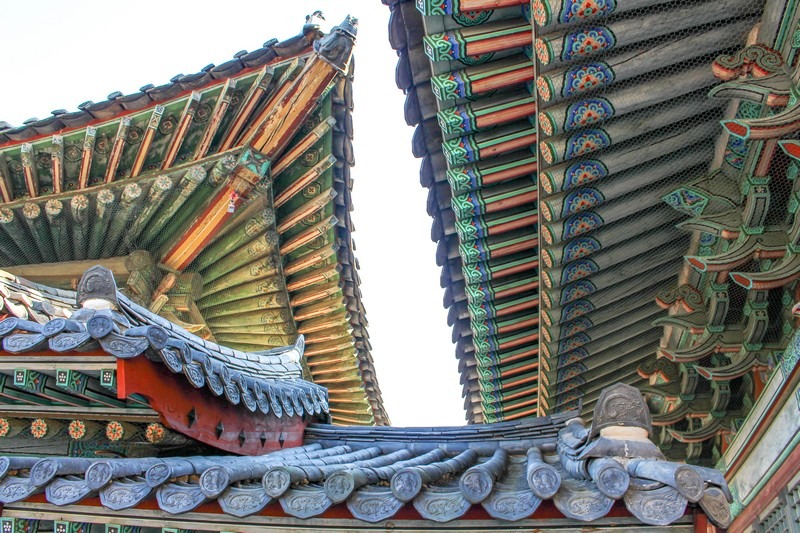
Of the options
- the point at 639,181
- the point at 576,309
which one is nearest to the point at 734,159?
the point at 639,181

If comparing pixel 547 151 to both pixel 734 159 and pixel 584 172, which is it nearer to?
pixel 584 172

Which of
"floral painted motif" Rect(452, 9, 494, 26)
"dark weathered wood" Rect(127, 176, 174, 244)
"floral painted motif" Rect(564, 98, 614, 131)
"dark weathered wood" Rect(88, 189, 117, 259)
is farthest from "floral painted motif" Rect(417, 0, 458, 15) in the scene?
"dark weathered wood" Rect(88, 189, 117, 259)

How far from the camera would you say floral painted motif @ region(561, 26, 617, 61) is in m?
5.70

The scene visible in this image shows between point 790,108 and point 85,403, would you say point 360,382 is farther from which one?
point 790,108

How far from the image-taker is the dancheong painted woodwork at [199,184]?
9.00m

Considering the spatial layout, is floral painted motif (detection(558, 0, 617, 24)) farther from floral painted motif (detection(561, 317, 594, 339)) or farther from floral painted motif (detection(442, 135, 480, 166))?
floral painted motif (detection(561, 317, 594, 339))

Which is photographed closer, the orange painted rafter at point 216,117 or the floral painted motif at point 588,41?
the floral painted motif at point 588,41

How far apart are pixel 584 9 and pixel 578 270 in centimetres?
289

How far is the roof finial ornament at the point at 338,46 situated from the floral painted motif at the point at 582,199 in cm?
386

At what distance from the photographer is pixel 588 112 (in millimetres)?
6219

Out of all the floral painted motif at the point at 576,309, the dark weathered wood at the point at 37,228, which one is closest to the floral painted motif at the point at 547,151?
the floral painted motif at the point at 576,309

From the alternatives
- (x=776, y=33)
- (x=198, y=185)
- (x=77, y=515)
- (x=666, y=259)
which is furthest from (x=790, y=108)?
(x=198, y=185)

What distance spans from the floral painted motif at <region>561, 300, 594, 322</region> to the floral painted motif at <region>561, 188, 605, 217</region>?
1.50 meters

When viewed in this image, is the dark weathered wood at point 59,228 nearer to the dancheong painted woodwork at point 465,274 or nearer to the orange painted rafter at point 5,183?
the dancheong painted woodwork at point 465,274
